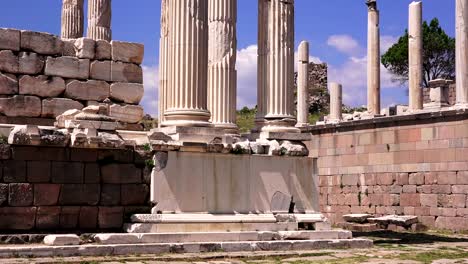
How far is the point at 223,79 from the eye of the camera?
17328mm

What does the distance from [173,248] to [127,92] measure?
12.5 feet

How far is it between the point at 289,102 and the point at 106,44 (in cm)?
424

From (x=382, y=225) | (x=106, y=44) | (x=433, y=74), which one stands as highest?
(x=433, y=74)

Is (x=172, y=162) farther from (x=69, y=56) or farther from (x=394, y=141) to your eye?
(x=394, y=141)

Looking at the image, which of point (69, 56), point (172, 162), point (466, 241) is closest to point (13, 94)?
point (69, 56)

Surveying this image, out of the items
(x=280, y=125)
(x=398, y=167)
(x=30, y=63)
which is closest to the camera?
(x=30, y=63)

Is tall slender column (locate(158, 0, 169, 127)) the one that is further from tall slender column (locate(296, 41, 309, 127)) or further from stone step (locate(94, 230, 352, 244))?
tall slender column (locate(296, 41, 309, 127))

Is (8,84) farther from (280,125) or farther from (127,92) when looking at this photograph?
(280,125)

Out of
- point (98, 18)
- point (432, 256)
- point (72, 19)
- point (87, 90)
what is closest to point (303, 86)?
point (72, 19)

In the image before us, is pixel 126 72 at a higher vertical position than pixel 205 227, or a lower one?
higher

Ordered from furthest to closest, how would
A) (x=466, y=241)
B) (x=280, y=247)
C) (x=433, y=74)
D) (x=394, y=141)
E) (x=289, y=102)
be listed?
1. (x=433, y=74)
2. (x=394, y=141)
3. (x=466, y=241)
4. (x=289, y=102)
5. (x=280, y=247)

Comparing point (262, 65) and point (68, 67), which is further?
point (262, 65)

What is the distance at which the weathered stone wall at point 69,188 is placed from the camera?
1271 cm

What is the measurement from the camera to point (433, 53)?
68.4 metres
